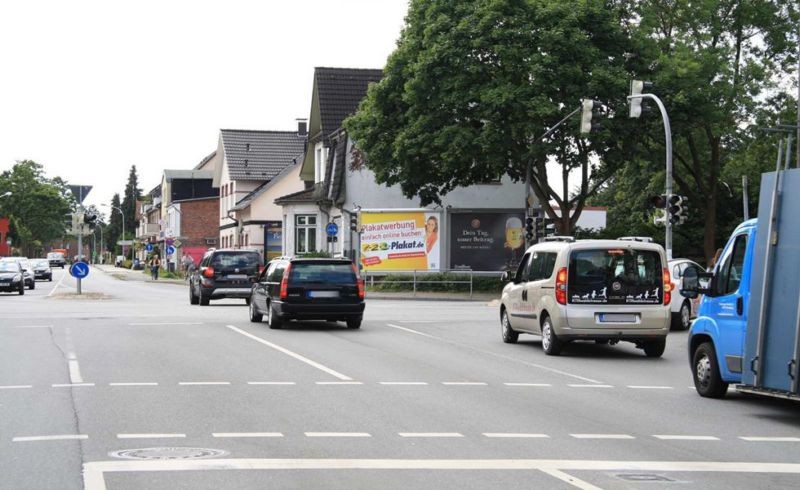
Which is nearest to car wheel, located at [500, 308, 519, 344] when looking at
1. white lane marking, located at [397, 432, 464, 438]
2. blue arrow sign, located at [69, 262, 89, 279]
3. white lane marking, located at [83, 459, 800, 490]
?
white lane marking, located at [397, 432, 464, 438]

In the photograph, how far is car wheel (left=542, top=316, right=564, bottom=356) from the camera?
1856 centimetres

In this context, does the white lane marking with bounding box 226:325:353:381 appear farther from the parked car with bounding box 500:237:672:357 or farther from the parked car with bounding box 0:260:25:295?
the parked car with bounding box 0:260:25:295

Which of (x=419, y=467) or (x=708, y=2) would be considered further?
(x=708, y=2)

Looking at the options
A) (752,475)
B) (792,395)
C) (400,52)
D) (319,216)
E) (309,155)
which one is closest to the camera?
(752,475)

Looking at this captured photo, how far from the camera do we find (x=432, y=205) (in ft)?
171

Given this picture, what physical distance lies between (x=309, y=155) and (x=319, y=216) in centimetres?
668

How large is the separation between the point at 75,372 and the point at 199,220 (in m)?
A: 88.8

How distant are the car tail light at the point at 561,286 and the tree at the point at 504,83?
22.1 m

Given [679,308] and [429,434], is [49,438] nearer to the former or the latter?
[429,434]

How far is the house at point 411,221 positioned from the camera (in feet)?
164

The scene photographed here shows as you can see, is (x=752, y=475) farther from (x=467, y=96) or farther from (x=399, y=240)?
(x=399, y=240)

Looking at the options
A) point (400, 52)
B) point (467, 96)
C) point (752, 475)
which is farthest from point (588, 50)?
point (752, 475)

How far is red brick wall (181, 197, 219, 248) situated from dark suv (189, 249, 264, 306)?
6613 cm

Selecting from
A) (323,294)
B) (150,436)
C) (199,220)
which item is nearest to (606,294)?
(323,294)
